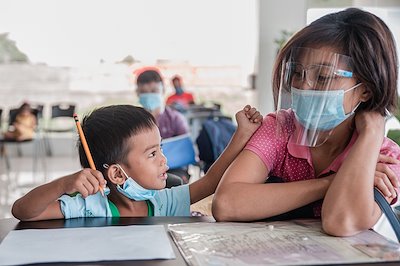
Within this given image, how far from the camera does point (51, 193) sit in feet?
3.59

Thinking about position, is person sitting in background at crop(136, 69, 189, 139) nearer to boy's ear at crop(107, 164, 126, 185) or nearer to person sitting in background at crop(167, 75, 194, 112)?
boy's ear at crop(107, 164, 126, 185)

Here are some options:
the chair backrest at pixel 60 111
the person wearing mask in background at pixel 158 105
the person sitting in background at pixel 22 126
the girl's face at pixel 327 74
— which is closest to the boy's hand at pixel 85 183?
the girl's face at pixel 327 74

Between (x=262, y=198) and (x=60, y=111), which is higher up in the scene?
(x=262, y=198)

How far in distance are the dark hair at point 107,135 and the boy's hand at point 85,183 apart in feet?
0.49

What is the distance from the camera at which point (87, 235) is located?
3.19 feet

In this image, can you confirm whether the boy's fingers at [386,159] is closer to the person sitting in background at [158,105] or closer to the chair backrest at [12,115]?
the person sitting in background at [158,105]

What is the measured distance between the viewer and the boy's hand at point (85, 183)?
42.5 inches

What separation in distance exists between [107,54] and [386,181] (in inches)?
268

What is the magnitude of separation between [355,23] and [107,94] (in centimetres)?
682

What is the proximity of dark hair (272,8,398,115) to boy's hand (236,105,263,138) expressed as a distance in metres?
0.20

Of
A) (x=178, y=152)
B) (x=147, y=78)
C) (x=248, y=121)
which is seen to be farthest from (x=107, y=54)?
(x=248, y=121)

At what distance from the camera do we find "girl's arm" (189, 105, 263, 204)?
1.30m

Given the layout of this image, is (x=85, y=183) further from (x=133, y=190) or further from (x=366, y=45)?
(x=366, y=45)

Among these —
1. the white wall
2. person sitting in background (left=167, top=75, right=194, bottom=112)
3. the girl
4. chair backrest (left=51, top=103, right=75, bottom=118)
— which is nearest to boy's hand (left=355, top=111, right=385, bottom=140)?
the girl
